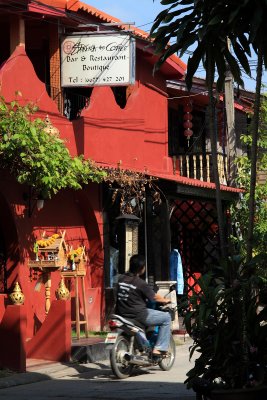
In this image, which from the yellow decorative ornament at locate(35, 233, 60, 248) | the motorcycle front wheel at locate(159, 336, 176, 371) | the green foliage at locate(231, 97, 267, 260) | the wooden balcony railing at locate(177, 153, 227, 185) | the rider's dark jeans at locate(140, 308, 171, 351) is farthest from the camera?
the wooden balcony railing at locate(177, 153, 227, 185)

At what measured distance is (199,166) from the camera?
74.2ft

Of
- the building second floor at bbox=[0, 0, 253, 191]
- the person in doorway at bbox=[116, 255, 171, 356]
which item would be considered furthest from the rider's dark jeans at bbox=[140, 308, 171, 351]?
the building second floor at bbox=[0, 0, 253, 191]

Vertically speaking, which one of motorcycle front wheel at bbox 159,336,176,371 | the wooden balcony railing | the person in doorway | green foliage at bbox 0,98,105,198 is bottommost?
motorcycle front wheel at bbox 159,336,176,371

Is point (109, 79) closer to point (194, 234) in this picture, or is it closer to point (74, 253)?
point (74, 253)

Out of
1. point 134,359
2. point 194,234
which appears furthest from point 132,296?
point 194,234

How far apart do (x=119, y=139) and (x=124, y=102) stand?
1870 mm

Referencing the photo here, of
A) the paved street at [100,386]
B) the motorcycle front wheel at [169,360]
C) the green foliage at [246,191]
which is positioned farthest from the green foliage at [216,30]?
the green foliage at [246,191]

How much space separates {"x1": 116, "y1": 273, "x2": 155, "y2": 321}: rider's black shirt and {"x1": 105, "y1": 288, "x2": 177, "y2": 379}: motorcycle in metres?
0.11

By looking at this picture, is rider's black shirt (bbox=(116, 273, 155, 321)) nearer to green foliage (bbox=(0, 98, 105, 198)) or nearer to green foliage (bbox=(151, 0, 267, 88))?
green foliage (bbox=(0, 98, 105, 198))

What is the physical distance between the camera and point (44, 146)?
14.4 m

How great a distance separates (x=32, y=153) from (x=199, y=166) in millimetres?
8994

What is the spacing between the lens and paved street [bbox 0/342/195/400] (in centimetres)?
1091

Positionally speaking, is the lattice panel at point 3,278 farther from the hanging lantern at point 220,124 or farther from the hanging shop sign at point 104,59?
the hanging lantern at point 220,124

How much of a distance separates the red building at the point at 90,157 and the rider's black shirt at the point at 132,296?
5.00 ft
